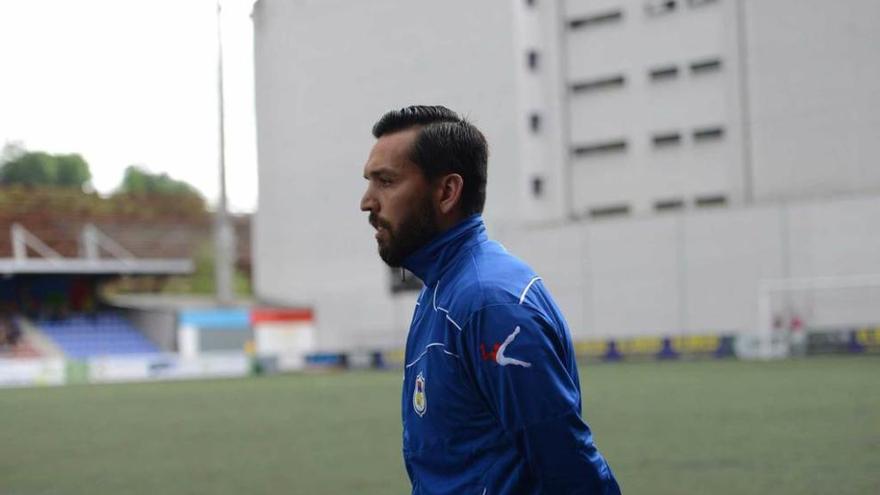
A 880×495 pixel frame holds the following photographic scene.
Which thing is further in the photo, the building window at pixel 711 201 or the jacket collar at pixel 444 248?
the building window at pixel 711 201

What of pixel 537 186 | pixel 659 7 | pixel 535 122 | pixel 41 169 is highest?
pixel 659 7

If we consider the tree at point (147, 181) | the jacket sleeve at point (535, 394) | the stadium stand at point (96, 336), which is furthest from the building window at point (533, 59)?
the tree at point (147, 181)

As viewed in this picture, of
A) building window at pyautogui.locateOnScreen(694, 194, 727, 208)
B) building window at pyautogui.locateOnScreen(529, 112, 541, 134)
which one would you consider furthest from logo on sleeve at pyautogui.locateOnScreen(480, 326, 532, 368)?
building window at pyautogui.locateOnScreen(529, 112, 541, 134)

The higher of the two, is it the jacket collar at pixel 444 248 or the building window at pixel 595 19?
the building window at pixel 595 19

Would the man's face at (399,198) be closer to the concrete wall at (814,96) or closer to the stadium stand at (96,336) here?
the concrete wall at (814,96)

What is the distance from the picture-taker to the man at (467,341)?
106 inches

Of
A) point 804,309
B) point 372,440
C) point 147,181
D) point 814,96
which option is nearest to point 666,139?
point 814,96

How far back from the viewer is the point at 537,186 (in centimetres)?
5584

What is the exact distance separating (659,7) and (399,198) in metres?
51.3

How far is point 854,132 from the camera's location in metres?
47.1

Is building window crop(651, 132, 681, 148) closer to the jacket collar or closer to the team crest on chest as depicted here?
the jacket collar

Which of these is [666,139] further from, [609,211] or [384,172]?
[384,172]

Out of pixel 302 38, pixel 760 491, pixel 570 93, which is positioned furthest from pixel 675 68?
pixel 760 491

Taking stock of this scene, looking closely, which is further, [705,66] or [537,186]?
[537,186]
